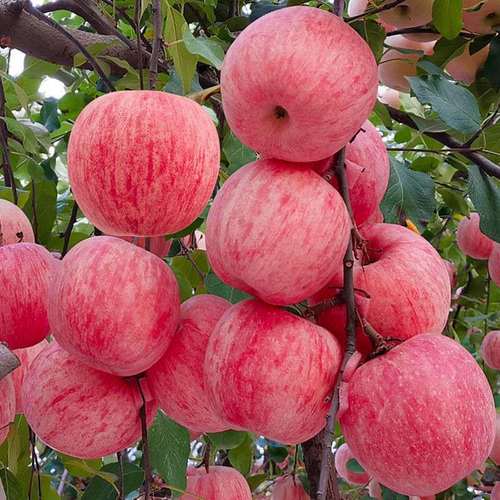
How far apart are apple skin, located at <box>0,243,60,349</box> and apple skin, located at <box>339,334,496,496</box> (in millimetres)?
551

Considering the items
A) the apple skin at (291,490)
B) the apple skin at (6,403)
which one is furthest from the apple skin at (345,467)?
the apple skin at (6,403)

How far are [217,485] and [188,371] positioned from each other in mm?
663

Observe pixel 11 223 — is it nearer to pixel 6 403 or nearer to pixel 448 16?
pixel 6 403

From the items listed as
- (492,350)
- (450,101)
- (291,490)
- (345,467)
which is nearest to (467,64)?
(450,101)

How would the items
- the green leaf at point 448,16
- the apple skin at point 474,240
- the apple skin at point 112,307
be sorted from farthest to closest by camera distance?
1. the apple skin at point 474,240
2. the green leaf at point 448,16
3. the apple skin at point 112,307

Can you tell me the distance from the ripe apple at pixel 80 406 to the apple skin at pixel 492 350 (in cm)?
137

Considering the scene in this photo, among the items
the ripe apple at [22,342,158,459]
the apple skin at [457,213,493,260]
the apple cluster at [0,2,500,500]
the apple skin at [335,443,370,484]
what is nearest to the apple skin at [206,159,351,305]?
the apple cluster at [0,2,500,500]

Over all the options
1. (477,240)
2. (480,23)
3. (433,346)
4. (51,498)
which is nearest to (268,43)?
(433,346)

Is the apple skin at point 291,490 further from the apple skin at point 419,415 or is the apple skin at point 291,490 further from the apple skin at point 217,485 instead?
the apple skin at point 419,415

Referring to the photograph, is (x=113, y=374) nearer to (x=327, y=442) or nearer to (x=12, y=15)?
(x=327, y=442)

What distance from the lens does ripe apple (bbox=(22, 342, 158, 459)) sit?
2.89 ft

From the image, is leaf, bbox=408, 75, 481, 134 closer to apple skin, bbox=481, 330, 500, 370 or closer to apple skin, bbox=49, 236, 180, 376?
apple skin, bbox=49, 236, 180, 376

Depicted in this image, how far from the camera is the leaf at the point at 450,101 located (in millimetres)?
1090

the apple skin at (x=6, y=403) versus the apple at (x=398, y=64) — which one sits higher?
the apple at (x=398, y=64)
